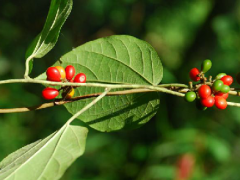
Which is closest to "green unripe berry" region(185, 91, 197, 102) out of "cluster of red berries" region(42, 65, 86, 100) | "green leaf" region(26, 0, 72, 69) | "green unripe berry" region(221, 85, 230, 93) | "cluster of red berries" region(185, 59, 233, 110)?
"cluster of red berries" region(185, 59, 233, 110)

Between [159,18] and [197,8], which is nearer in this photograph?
[159,18]

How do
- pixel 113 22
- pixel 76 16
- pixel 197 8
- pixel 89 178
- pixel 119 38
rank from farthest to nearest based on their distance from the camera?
pixel 197 8
pixel 113 22
pixel 76 16
pixel 89 178
pixel 119 38

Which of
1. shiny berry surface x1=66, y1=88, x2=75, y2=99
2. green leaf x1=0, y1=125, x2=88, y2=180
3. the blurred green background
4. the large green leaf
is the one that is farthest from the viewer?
the blurred green background

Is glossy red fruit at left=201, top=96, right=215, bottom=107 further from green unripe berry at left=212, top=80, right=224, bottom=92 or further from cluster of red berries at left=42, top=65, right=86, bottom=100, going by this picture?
cluster of red berries at left=42, top=65, right=86, bottom=100

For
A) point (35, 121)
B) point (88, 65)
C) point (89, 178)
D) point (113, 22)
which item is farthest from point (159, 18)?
point (88, 65)

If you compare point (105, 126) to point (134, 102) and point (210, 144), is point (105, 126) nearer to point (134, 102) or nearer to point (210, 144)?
point (134, 102)

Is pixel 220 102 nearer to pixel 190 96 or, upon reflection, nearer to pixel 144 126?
pixel 190 96

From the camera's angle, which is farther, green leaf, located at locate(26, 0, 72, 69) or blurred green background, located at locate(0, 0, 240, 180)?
blurred green background, located at locate(0, 0, 240, 180)

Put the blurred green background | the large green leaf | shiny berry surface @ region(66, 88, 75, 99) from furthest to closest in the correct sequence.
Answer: the blurred green background
the large green leaf
shiny berry surface @ region(66, 88, 75, 99)
